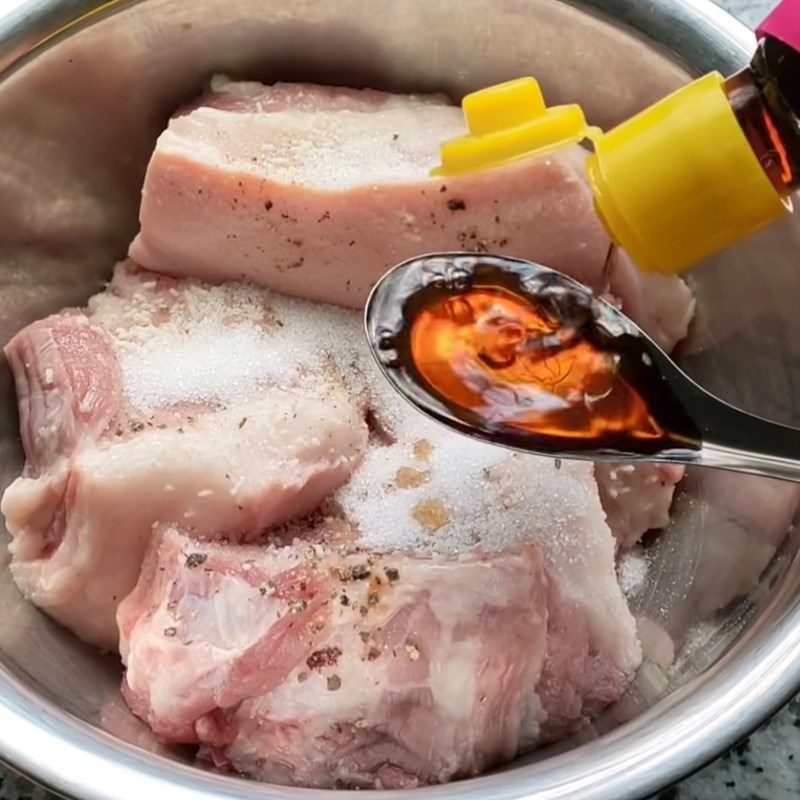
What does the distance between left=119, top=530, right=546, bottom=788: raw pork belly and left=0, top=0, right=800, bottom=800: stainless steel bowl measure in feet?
0.15

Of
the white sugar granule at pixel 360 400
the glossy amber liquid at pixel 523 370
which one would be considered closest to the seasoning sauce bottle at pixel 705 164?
the glossy amber liquid at pixel 523 370

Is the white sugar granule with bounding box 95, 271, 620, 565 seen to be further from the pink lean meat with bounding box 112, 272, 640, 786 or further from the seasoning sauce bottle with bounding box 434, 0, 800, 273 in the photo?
the seasoning sauce bottle with bounding box 434, 0, 800, 273

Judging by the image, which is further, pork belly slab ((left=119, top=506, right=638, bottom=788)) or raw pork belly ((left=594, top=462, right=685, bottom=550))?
raw pork belly ((left=594, top=462, right=685, bottom=550))

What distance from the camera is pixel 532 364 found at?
2.84ft

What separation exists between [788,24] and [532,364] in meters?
0.33

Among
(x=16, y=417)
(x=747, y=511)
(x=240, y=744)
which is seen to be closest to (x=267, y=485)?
(x=240, y=744)

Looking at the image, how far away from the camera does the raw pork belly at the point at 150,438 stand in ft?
2.94

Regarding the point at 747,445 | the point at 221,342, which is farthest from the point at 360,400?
the point at 747,445

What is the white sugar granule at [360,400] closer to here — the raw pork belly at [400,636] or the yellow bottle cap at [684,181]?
the raw pork belly at [400,636]

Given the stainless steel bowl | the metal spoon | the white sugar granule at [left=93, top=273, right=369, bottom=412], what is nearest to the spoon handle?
the metal spoon

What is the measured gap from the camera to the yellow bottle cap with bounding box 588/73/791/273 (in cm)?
76

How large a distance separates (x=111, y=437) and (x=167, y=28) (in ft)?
1.55

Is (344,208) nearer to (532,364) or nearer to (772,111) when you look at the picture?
(532,364)

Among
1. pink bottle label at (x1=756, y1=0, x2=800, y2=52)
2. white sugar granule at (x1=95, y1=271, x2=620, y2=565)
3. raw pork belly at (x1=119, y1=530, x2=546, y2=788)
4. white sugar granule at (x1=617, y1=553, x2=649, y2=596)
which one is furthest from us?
white sugar granule at (x1=617, y1=553, x2=649, y2=596)
